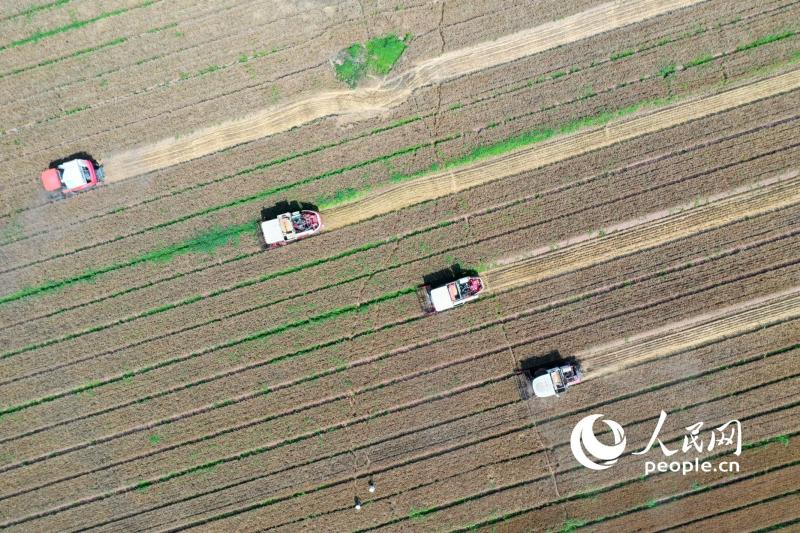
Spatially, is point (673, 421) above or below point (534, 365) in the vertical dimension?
below

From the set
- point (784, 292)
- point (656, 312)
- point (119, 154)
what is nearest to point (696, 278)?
point (656, 312)

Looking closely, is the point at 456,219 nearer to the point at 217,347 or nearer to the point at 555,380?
the point at 555,380

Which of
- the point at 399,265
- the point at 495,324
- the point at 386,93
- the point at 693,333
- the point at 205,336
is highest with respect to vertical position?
the point at 386,93

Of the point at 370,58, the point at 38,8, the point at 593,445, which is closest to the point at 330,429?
the point at 593,445

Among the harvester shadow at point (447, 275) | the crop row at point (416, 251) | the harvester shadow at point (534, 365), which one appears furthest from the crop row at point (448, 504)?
the crop row at point (416, 251)

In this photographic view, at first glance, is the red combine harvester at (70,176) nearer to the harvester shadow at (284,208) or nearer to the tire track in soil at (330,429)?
the harvester shadow at (284,208)

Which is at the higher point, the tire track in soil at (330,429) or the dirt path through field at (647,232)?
the dirt path through field at (647,232)
